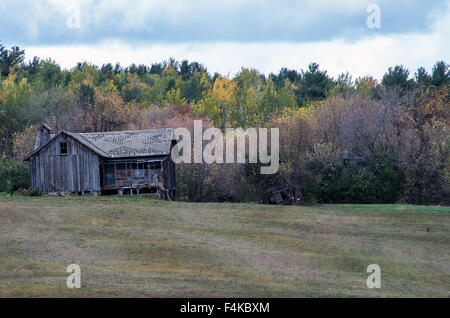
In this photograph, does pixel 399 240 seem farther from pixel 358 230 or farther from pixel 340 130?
pixel 340 130

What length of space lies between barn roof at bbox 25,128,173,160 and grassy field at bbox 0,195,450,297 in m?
4.74

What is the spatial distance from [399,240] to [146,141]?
1033 inches

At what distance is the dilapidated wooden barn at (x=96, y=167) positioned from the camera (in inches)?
2104

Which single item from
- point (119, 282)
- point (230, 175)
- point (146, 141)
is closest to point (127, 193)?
point (146, 141)

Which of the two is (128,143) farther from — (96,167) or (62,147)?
(62,147)

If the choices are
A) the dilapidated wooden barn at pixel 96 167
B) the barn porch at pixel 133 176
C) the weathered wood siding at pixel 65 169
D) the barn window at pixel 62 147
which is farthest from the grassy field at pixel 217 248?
the barn window at pixel 62 147

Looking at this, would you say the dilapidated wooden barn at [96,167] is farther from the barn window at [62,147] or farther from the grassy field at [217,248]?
the grassy field at [217,248]

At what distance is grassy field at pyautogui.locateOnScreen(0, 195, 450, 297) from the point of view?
24.7 m

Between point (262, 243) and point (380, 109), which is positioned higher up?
point (380, 109)

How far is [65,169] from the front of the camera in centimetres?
5378

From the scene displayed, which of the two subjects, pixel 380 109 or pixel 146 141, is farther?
pixel 380 109

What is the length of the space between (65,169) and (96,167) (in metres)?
2.75

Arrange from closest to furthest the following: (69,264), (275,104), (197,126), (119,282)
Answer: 1. (119,282)
2. (69,264)
3. (197,126)
4. (275,104)

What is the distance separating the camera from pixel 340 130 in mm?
63625
